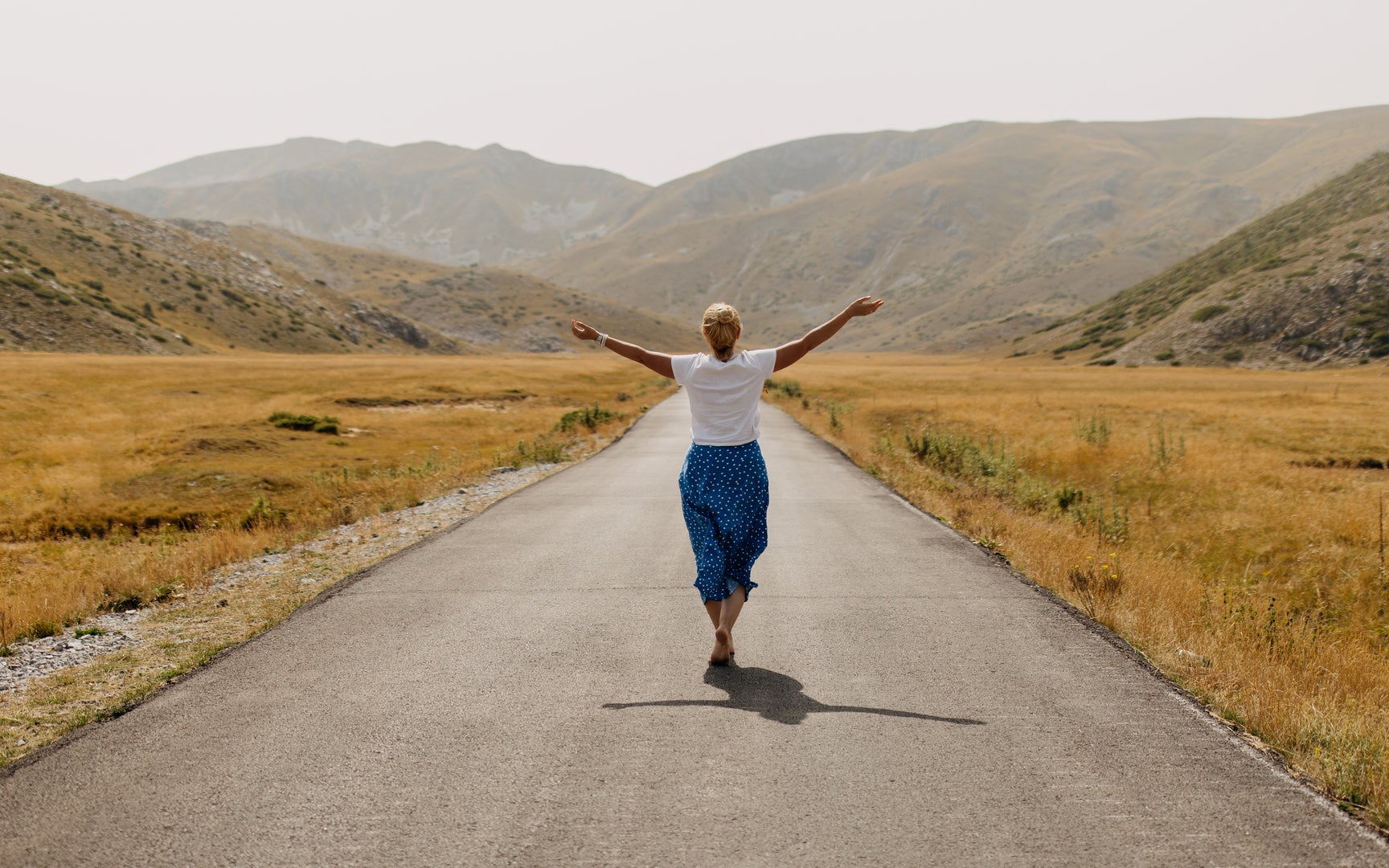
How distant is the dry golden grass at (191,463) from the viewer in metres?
10.8

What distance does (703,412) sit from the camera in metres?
5.88

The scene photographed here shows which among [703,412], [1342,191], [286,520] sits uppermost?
[1342,191]

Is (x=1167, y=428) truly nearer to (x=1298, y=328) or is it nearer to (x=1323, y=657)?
(x=1323, y=657)

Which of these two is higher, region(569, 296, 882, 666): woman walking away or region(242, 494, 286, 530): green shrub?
region(569, 296, 882, 666): woman walking away

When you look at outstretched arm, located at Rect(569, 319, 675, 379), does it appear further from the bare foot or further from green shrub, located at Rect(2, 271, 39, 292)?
green shrub, located at Rect(2, 271, 39, 292)

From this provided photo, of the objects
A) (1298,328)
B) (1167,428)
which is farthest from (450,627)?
(1298,328)

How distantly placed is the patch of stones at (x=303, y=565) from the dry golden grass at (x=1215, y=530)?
25.0 feet

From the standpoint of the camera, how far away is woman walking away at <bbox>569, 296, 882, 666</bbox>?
5766 mm

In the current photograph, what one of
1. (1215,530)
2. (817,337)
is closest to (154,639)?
(817,337)

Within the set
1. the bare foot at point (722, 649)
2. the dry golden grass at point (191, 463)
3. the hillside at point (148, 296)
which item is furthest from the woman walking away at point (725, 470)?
the hillside at point (148, 296)

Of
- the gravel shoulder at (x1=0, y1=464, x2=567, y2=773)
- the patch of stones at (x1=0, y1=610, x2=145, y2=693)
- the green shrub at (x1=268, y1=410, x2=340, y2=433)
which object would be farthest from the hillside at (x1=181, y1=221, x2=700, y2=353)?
the patch of stones at (x1=0, y1=610, x2=145, y2=693)

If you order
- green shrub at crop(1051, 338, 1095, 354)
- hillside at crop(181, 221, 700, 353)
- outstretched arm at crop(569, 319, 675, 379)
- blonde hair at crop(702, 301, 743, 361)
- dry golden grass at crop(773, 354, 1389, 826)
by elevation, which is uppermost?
→ hillside at crop(181, 221, 700, 353)

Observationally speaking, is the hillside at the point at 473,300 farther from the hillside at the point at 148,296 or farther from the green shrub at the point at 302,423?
the green shrub at the point at 302,423

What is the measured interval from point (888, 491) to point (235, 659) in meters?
11.1
